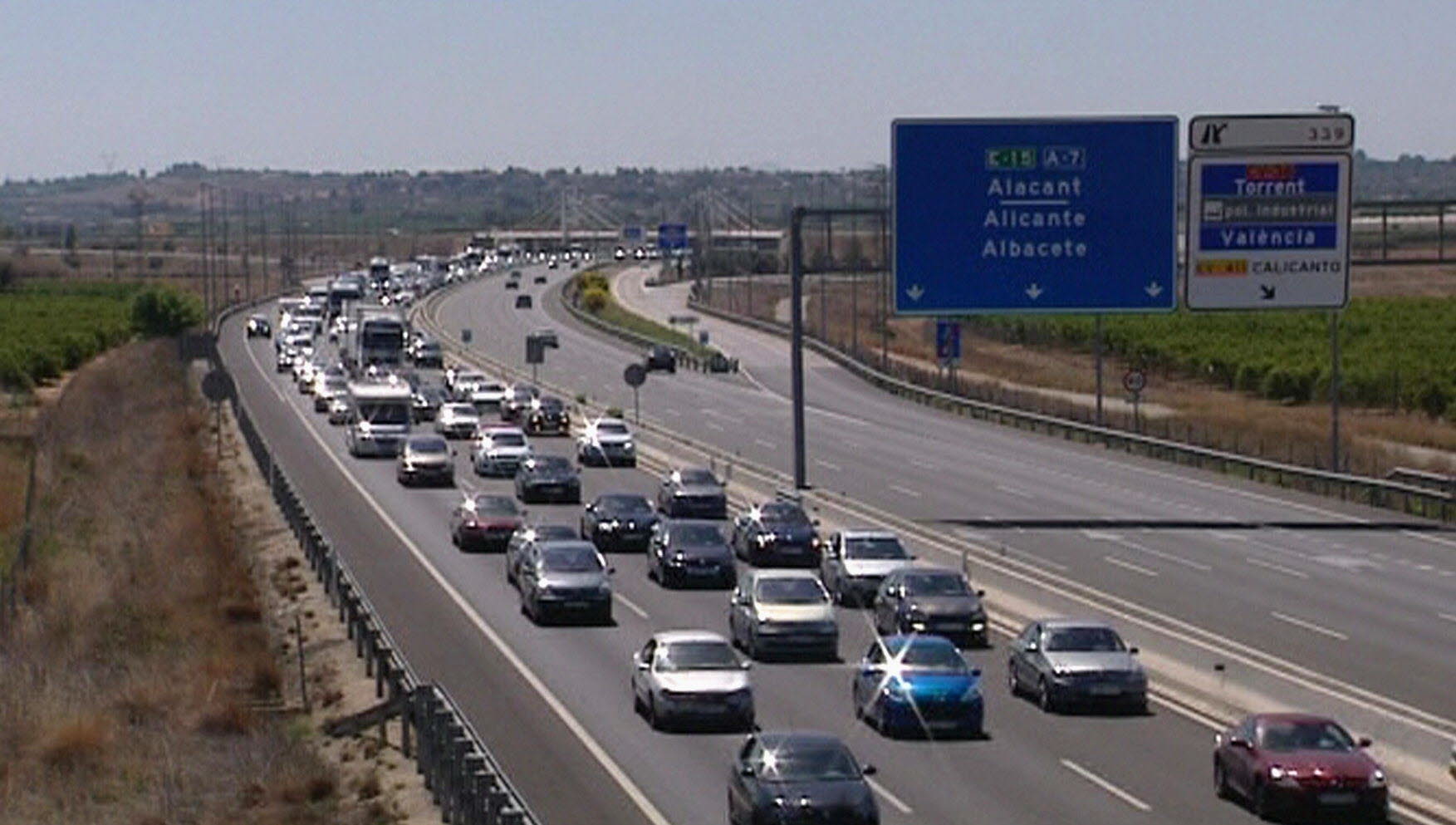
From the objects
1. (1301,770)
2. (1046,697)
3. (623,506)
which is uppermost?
(1301,770)

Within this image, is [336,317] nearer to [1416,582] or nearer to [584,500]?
[584,500]

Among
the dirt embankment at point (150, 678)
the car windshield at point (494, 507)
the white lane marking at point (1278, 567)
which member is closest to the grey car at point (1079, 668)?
the dirt embankment at point (150, 678)

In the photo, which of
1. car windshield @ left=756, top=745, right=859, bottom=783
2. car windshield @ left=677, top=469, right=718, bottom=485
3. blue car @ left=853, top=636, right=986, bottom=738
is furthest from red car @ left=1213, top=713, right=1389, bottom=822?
car windshield @ left=677, top=469, right=718, bottom=485

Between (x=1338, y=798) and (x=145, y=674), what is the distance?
1719 centimetres

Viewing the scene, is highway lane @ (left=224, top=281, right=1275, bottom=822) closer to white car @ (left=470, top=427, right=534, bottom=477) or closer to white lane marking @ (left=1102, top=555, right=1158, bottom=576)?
white lane marking @ (left=1102, top=555, right=1158, bottom=576)

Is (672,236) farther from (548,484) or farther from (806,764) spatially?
(806,764)

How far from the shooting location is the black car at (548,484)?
55.5 m

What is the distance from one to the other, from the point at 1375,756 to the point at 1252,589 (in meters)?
14.9

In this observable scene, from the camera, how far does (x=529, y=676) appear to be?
32562 millimetres

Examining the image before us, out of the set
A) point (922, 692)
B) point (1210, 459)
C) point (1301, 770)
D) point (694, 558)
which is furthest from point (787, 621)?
point (1210, 459)

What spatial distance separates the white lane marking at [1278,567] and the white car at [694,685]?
16298mm

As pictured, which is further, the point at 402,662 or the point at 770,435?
the point at 770,435

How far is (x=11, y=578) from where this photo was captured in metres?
42.8

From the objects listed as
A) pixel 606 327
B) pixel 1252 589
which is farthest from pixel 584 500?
pixel 606 327
